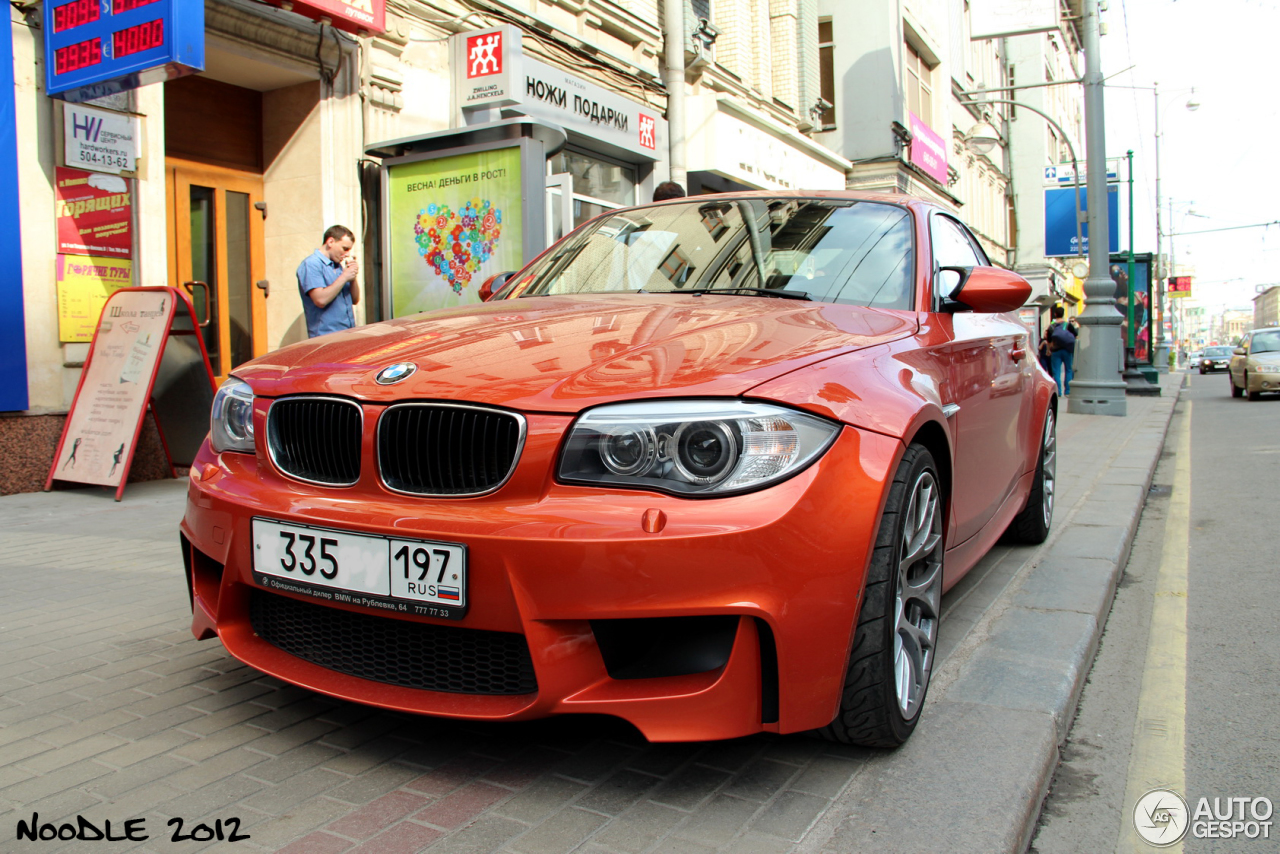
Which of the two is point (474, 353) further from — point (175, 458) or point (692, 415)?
point (175, 458)

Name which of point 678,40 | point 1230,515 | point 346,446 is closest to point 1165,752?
point 346,446

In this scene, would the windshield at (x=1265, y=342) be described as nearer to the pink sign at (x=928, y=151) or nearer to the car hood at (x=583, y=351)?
the pink sign at (x=928, y=151)

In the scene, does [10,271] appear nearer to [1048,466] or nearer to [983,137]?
[1048,466]

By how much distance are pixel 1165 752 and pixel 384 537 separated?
207 cm

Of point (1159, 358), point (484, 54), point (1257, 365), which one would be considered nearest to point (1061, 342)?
point (1257, 365)

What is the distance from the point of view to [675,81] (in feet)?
43.0

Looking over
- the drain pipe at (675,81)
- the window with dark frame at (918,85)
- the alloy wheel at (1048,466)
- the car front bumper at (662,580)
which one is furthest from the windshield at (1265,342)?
the car front bumper at (662,580)

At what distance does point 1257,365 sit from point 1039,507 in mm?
18338

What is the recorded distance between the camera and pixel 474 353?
2.46 meters

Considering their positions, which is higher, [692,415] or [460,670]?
[692,415]

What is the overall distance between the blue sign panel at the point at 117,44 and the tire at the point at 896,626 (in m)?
5.40

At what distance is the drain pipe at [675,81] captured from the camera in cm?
1275

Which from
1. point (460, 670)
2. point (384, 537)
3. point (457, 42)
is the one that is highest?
point (457, 42)

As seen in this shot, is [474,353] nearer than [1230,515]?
Yes
